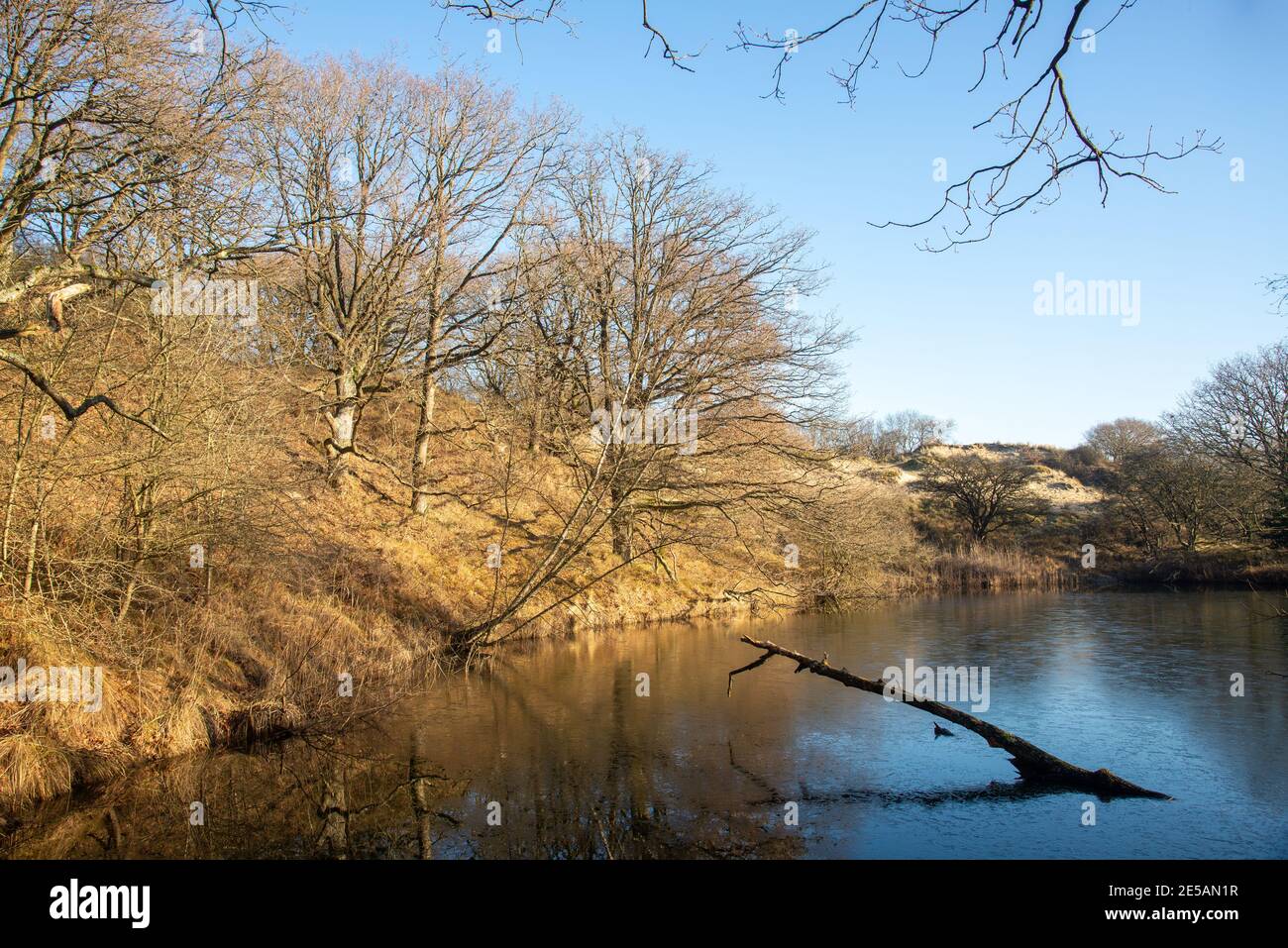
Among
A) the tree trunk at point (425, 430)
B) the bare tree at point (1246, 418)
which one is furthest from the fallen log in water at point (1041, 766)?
the bare tree at point (1246, 418)

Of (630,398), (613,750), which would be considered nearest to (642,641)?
(630,398)

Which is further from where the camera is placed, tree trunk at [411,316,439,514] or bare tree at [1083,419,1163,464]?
bare tree at [1083,419,1163,464]

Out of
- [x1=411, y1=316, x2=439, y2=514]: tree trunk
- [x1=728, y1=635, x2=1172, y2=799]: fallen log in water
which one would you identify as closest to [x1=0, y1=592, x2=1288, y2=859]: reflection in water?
[x1=728, y1=635, x2=1172, y2=799]: fallen log in water

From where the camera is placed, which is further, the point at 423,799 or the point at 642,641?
the point at 642,641

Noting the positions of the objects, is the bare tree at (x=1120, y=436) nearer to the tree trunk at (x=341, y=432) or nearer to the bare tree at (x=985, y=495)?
the bare tree at (x=985, y=495)

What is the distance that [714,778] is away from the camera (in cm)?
935

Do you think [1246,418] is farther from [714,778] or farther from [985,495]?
[714,778]

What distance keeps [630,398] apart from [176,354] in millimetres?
11384

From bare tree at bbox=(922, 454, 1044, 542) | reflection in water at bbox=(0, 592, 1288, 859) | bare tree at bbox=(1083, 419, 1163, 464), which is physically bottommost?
reflection in water at bbox=(0, 592, 1288, 859)

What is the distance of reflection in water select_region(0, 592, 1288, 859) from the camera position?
7.51 m

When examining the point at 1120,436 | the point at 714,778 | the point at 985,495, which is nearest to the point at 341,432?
the point at 714,778

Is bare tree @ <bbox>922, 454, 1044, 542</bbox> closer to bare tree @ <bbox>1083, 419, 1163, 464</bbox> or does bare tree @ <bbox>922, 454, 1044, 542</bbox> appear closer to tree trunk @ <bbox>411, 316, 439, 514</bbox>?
bare tree @ <bbox>1083, 419, 1163, 464</bbox>
